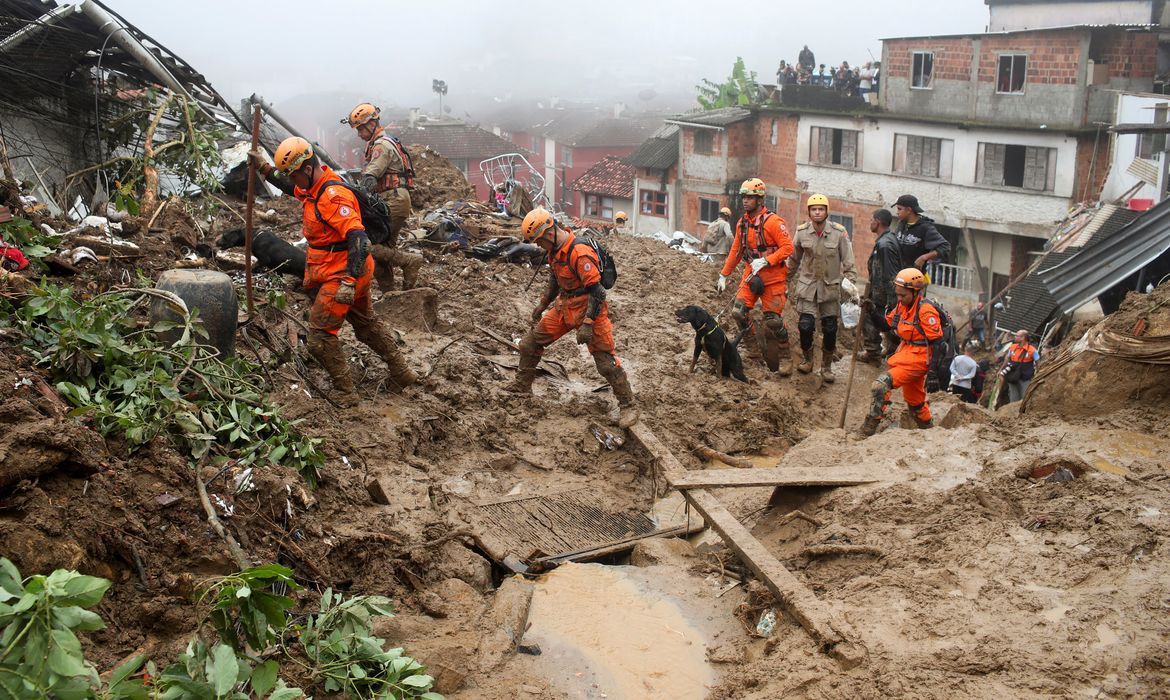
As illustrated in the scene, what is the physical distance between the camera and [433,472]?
7012 mm

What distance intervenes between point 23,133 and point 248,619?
761cm

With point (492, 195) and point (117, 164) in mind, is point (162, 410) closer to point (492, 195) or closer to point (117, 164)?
point (117, 164)

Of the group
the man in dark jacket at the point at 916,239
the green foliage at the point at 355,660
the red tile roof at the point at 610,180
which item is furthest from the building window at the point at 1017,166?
the green foliage at the point at 355,660

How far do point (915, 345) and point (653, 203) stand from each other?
3324 cm

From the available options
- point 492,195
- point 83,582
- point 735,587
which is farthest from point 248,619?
point 492,195

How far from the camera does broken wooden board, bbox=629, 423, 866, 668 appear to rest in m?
4.52

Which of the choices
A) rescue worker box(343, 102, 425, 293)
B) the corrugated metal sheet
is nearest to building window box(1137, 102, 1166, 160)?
the corrugated metal sheet

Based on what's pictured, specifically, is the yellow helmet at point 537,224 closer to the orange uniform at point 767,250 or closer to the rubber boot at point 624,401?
the rubber boot at point 624,401

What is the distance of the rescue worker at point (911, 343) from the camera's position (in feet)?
27.1

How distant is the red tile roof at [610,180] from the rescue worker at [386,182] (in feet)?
107

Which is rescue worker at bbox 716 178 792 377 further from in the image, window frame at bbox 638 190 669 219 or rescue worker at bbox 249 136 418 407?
window frame at bbox 638 190 669 219

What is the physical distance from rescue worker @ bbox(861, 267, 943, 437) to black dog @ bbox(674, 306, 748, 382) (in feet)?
5.29

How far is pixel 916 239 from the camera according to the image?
10.0m

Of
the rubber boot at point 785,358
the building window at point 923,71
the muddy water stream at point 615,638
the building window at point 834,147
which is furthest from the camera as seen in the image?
the building window at point 834,147
